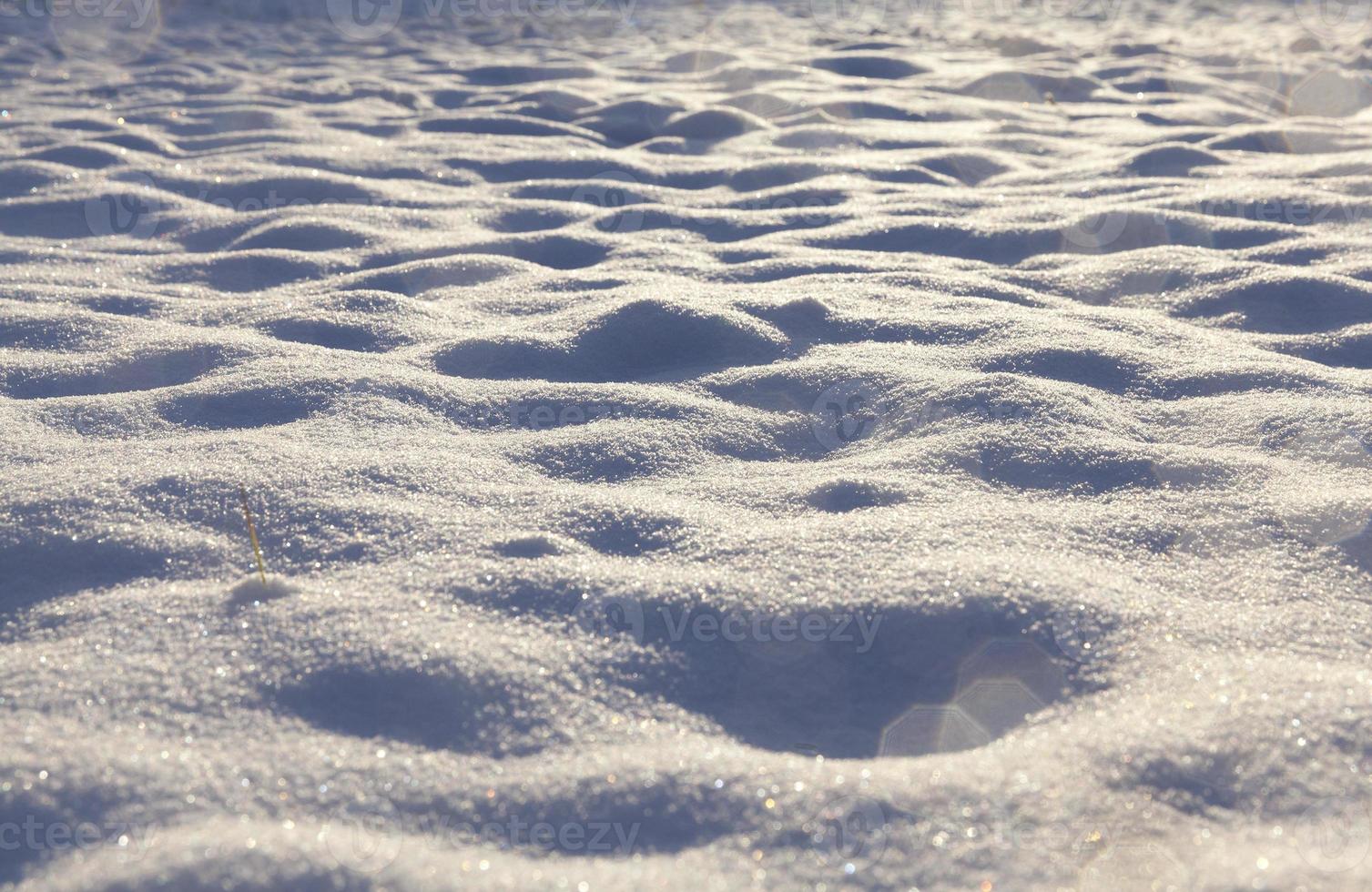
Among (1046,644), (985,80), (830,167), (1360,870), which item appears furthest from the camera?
(985,80)

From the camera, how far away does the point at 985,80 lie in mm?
4629

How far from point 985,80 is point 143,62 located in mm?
3913

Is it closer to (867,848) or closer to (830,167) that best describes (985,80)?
(830,167)

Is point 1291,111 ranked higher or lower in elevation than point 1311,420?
higher

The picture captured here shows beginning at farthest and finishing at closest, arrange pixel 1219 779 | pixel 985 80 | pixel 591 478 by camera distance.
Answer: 1. pixel 985 80
2. pixel 591 478
3. pixel 1219 779

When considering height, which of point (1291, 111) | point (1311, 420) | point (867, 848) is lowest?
point (867, 848)

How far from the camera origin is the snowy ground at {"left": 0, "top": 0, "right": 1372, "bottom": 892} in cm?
95

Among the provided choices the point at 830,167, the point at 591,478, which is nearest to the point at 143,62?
the point at 830,167

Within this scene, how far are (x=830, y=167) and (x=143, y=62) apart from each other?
371 centimetres

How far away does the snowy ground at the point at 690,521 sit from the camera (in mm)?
945

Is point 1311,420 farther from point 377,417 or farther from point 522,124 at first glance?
point 522,124

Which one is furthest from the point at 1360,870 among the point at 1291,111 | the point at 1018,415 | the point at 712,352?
the point at 1291,111

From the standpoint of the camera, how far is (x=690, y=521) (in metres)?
1.43

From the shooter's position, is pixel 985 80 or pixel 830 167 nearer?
pixel 830 167
